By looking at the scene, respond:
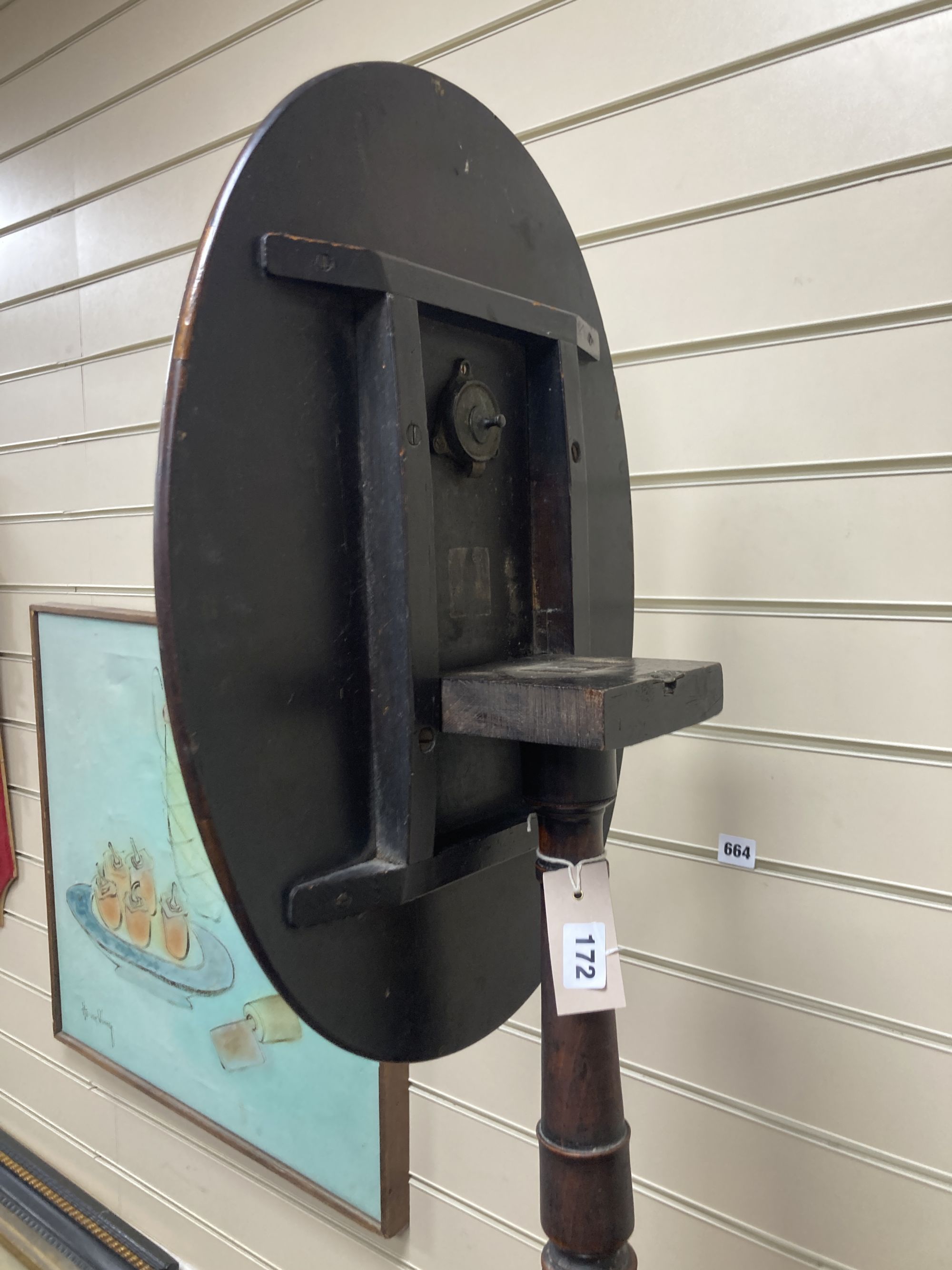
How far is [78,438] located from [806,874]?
1616 mm

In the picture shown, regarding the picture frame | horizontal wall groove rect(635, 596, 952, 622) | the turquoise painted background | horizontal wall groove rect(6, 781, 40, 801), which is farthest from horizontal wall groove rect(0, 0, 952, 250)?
the picture frame

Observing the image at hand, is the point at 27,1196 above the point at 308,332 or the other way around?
the other way around

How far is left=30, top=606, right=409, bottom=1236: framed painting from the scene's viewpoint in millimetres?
Answer: 1437

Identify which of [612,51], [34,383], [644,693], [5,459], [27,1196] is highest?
[612,51]

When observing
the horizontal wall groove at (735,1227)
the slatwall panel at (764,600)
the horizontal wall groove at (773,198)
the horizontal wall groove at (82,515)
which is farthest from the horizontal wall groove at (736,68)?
the horizontal wall groove at (735,1227)

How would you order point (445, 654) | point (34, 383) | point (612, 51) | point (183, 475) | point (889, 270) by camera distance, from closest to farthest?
point (183, 475) < point (445, 654) < point (889, 270) < point (612, 51) < point (34, 383)

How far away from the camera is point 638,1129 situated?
115 cm

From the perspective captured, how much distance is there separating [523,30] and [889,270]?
0.59 meters

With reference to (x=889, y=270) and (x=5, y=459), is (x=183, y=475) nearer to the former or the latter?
(x=889, y=270)

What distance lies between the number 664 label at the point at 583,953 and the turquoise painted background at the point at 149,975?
2.85 feet

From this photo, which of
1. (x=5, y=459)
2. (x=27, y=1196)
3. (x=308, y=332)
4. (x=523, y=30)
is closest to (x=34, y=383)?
(x=5, y=459)

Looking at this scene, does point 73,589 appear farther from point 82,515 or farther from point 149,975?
point 149,975

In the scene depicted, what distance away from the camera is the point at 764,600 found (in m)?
1.02

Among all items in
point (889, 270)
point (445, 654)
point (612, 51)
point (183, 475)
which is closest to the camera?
point (183, 475)
